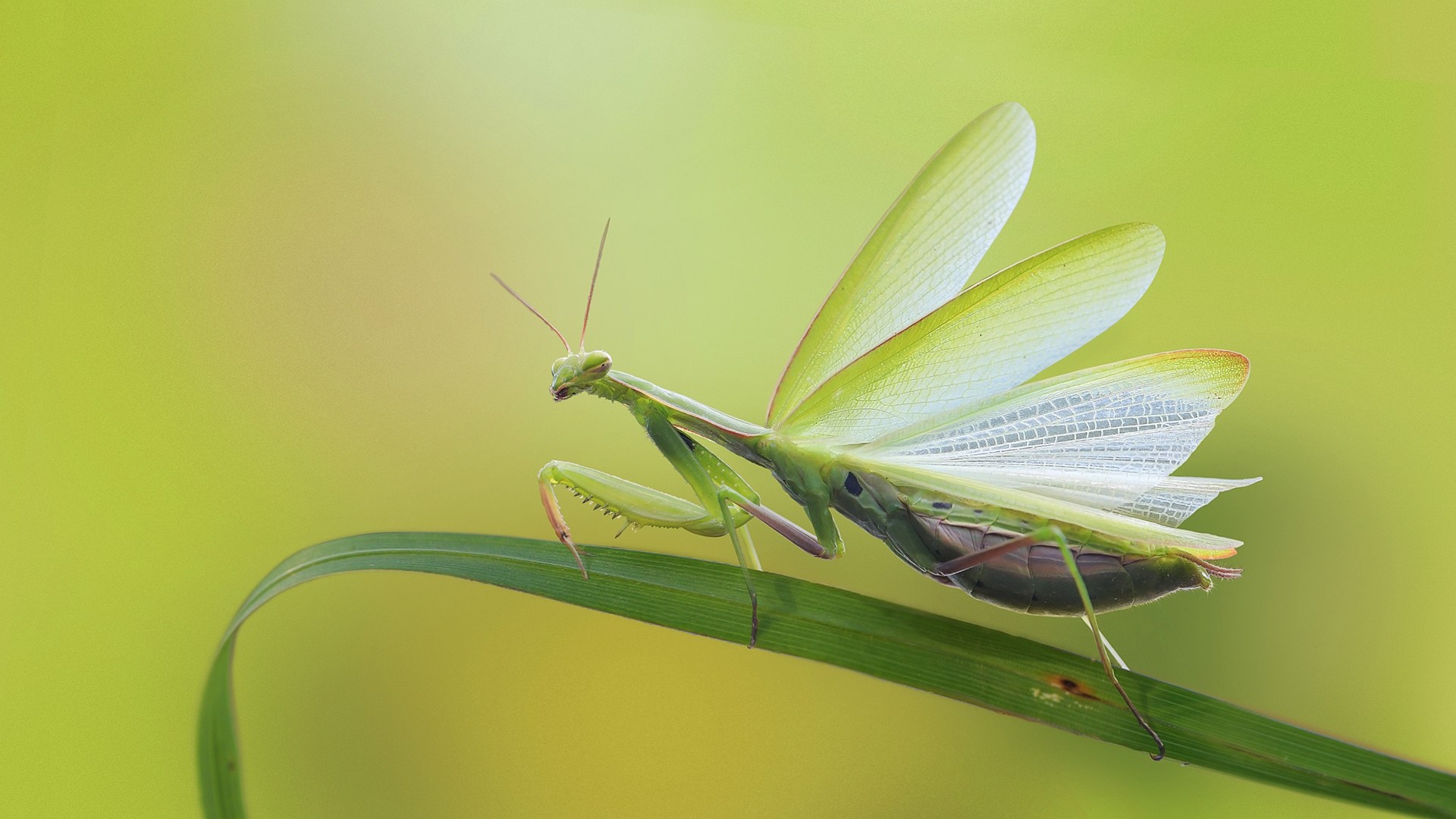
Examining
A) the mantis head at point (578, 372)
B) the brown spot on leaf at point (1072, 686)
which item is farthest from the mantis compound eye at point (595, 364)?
the brown spot on leaf at point (1072, 686)

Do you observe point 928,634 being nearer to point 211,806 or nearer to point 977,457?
point 977,457

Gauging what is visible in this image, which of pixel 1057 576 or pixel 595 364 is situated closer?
pixel 1057 576

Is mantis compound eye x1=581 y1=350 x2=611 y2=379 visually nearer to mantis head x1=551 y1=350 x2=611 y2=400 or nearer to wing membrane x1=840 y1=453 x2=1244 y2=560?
mantis head x1=551 y1=350 x2=611 y2=400

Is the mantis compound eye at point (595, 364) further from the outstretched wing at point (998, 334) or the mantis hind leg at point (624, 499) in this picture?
the outstretched wing at point (998, 334)

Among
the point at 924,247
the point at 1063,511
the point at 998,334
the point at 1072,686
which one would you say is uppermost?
the point at 924,247

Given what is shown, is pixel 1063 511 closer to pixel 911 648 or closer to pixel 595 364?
pixel 911 648

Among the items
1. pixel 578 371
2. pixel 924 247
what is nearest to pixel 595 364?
pixel 578 371

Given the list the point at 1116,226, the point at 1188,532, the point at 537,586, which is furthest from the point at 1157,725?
the point at 537,586

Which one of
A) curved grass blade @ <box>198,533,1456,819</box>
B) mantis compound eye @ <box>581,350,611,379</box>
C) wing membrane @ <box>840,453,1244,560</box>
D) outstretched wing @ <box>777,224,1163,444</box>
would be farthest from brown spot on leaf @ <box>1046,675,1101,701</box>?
mantis compound eye @ <box>581,350,611,379</box>
